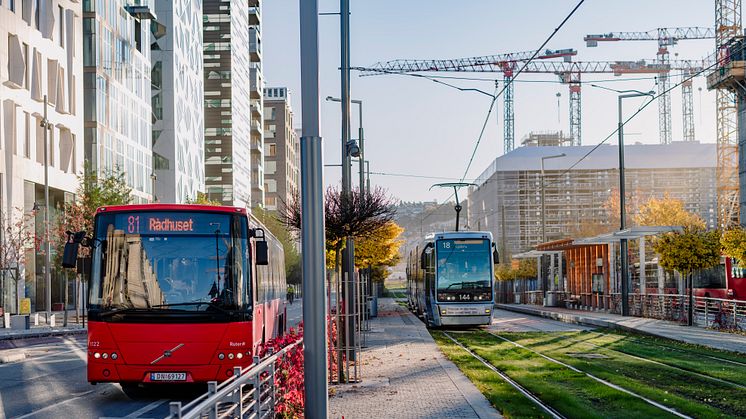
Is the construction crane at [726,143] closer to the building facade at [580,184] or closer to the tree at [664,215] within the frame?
the tree at [664,215]

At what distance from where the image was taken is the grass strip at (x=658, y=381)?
14.1m

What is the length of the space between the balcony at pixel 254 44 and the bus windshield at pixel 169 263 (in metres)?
112

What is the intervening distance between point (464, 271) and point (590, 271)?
20472mm

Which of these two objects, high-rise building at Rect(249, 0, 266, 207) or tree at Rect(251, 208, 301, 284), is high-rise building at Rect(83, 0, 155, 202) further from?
high-rise building at Rect(249, 0, 266, 207)

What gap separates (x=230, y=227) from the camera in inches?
602

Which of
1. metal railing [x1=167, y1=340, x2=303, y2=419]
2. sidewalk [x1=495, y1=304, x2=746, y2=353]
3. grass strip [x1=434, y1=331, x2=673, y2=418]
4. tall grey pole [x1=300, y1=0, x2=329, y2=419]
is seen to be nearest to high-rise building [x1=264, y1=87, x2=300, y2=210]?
sidewalk [x1=495, y1=304, x2=746, y2=353]

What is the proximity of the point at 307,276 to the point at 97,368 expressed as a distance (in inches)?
260

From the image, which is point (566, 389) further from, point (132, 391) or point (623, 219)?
point (623, 219)

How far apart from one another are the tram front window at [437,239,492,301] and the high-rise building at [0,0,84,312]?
2251cm

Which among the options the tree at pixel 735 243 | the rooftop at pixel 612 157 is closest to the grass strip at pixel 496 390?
the tree at pixel 735 243

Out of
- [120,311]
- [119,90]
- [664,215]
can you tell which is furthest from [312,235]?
[664,215]

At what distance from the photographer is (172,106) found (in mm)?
80250

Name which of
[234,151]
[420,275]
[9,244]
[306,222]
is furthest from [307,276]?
[234,151]

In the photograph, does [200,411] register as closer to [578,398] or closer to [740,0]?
[578,398]
